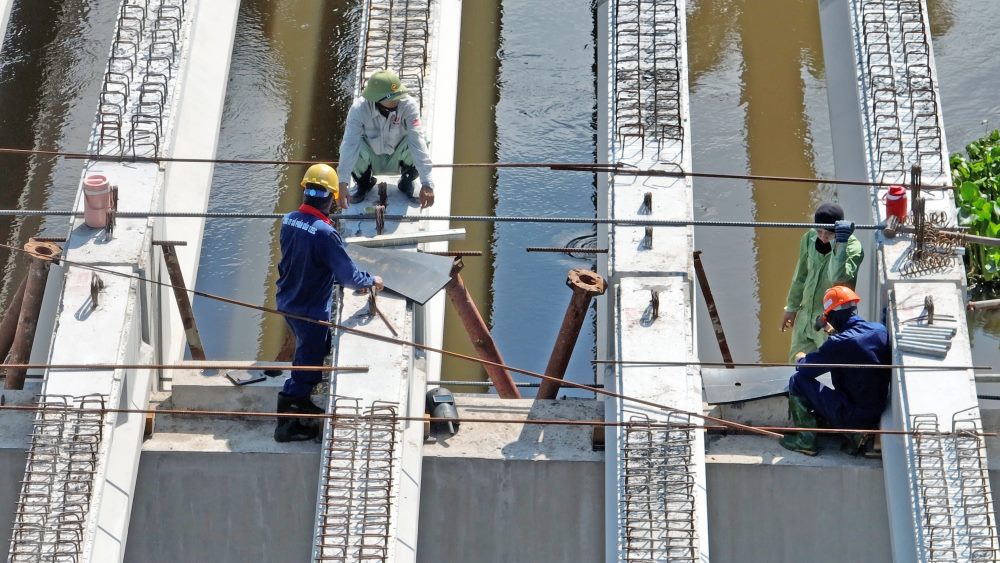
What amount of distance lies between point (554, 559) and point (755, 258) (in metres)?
5.70

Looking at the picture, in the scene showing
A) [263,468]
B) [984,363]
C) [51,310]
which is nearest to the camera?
[263,468]

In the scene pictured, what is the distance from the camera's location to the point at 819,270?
9719 millimetres

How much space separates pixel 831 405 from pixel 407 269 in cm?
328

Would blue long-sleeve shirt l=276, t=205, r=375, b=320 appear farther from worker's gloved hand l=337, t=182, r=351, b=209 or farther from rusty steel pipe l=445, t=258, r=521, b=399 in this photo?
rusty steel pipe l=445, t=258, r=521, b=399

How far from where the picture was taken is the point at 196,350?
463 inches

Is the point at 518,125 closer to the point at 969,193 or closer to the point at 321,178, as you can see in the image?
the point at 969,193

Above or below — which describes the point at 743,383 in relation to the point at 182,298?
below

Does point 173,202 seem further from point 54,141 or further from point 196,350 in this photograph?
point 54,141

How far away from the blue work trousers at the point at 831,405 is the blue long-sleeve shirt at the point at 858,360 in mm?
39

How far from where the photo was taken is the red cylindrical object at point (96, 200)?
10086 millimetres

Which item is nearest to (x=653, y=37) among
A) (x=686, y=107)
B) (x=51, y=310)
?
(x=686, y=107)

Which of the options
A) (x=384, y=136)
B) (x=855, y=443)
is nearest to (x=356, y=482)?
(x=384, y=136)

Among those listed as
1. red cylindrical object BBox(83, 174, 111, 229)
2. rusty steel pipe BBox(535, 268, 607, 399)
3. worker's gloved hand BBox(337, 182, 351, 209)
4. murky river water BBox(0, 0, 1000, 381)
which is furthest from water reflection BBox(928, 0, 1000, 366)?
red cylindrical object BBox(83, 174, 111, 229)

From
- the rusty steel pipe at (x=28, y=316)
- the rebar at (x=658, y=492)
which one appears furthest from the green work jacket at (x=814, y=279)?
the rusty steel pipe at (x=28, y=316)
